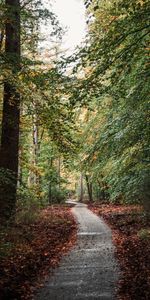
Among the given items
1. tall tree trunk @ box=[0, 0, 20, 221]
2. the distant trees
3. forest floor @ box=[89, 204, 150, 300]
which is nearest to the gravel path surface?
forest floor @ box=[89, 204, 150, 300]

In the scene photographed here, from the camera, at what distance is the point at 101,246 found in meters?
13.9

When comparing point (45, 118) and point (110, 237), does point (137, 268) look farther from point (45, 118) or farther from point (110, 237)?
point (110, 237)

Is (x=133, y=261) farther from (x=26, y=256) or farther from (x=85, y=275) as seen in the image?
(x=26, y=256)

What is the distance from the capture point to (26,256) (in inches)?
415

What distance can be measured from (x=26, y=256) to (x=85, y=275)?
6.07ft

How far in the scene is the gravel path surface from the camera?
787 cm

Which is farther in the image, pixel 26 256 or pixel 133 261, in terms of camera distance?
pixel 133 261

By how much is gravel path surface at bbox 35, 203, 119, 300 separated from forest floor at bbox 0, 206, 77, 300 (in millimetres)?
305

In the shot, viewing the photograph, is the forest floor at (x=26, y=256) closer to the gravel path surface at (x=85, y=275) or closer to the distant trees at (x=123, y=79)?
the gravel path surface at (x=85, y=275)

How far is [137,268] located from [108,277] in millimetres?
1003

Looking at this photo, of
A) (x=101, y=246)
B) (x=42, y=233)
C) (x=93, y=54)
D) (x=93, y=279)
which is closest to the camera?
(x=93, y=54)

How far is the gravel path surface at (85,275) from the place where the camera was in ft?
25.8

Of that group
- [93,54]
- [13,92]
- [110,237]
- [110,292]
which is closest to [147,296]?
[110,292]

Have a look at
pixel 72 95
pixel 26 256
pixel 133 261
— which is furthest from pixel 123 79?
pixel 26 256
